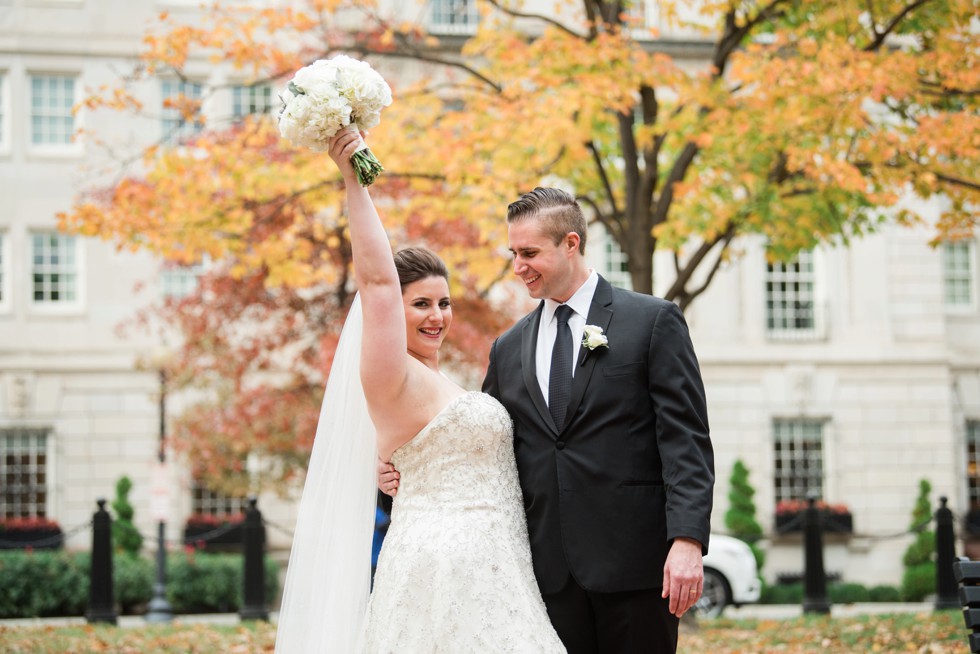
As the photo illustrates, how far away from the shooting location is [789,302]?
27531mm

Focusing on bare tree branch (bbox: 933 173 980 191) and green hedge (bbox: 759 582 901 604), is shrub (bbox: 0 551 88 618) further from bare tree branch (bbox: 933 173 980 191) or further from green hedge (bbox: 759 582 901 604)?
bare tree branch (bbox: 933 173 980 191)

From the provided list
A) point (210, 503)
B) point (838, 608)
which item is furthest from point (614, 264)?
point (210, 503)

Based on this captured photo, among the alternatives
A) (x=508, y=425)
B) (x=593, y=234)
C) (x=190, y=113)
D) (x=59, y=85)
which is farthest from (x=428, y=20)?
(x=508, y=425)

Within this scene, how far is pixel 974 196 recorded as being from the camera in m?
11.2

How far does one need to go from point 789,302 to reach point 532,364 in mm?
23936

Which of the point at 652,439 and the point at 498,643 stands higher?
the point at 652,439

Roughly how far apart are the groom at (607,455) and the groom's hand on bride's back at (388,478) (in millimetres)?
507

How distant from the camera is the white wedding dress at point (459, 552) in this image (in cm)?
426

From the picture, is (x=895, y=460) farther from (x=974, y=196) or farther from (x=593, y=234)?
(x=974, y=196)

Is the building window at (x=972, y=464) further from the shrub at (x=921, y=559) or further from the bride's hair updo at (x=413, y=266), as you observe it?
the bride's hair updo at (x=413, y=266)

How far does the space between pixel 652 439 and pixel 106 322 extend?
22555 mm

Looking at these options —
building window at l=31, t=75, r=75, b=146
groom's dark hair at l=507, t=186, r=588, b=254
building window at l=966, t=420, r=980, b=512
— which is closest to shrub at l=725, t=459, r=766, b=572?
building window at l=966, t=420, r=980, b=512

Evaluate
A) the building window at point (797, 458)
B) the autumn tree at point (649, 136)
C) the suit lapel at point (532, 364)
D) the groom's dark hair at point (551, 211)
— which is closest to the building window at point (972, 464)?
the building window at point (797, 458)

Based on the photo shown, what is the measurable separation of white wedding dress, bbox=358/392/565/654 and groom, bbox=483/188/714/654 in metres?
0.14
